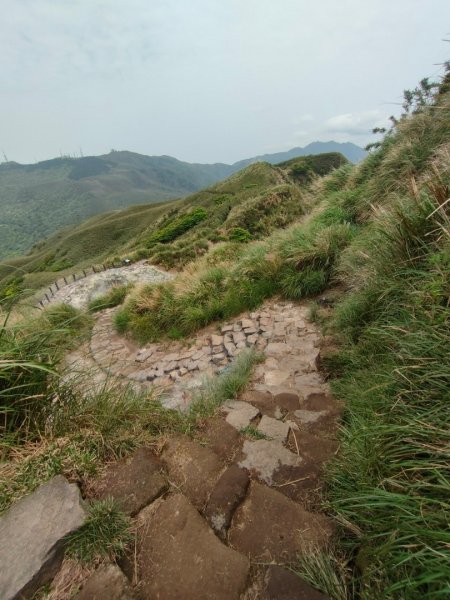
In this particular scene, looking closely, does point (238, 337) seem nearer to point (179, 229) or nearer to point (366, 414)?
point (366, 414)

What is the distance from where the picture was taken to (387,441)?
1.41m

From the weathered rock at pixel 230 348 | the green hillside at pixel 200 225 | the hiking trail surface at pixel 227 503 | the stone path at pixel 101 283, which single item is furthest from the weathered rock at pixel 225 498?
the stone path at pixel 101 283

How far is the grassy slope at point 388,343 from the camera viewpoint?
3.38 feet

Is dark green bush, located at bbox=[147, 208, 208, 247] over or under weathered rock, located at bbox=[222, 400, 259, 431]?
over

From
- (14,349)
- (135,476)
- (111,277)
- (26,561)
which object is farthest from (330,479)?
(111,277)

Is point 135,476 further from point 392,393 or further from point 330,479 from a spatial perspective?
point 392,393

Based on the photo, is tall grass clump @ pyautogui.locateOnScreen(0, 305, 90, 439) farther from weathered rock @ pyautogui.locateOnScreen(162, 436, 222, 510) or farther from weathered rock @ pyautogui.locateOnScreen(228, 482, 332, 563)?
weathered rock @ pyautogui.locateOnScreen(228, 482, 332, 563)

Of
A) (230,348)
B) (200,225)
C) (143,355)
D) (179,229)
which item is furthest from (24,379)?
(179,229)

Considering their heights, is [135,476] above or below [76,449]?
below

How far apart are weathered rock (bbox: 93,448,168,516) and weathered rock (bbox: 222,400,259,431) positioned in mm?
704

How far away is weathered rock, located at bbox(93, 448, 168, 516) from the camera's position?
151 cm

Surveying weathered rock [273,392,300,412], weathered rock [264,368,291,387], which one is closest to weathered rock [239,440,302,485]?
weathered rock [273,392,300,412]

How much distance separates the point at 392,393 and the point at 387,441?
356 mm

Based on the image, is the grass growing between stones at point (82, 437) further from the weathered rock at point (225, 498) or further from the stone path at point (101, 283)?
the stone path at point (101, 283)
